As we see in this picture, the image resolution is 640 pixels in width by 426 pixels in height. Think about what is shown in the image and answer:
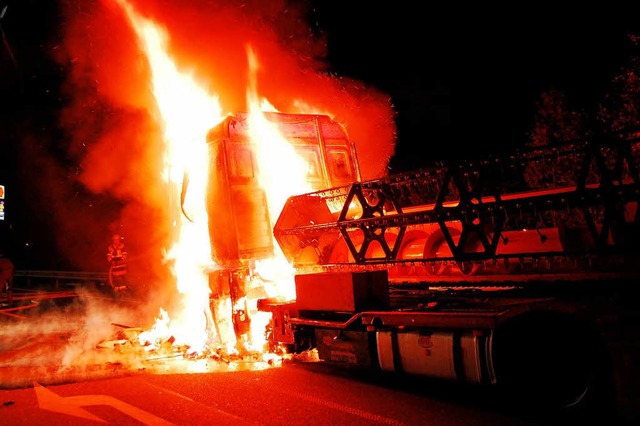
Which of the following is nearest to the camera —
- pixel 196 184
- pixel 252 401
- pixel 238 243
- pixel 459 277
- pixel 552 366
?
pixel 552 366

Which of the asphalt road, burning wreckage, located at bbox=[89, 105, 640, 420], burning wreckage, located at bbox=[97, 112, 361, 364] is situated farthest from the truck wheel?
burning wreckage, located at bbox=[97, 112, 361, 364]

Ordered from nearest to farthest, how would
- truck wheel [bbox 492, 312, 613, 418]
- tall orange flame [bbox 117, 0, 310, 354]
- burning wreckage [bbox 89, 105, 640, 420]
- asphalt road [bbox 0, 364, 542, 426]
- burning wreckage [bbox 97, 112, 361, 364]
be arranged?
truck wheel [bbox 492, 312, 613, 418]
burning wreckage [bbox 89, 105, 640, 420]
asphalt road [bbox 0, 364, 542, 426]
burning wreckage [bbox 97, 112, 361, 364]
tall orange flame [bbox 117, 0, 310, 354]

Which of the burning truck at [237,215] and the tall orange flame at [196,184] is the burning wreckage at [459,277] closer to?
the burning truck at [237,215]

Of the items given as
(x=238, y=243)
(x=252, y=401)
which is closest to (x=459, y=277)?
(x=252, y=401)

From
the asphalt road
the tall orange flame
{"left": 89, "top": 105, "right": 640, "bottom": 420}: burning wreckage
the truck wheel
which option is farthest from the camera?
the tall orange flame

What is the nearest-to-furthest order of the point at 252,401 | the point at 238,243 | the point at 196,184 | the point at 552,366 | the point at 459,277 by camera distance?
the point at 552,366
the point at 252,401
the point at 459,277
the point at 238,243
the point at 196,184

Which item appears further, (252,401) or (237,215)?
(237,215)

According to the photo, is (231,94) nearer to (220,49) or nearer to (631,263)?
(220,49)

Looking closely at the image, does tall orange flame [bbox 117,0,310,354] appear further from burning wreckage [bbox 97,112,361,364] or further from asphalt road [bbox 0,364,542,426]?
asphalt road [bbox 0,364,542,426]

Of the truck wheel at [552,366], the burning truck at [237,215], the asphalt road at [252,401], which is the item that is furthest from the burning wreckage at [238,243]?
the truck wheel at [552,366]

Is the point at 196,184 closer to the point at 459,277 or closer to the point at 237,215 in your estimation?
the point at 237,215

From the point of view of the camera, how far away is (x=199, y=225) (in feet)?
30.3

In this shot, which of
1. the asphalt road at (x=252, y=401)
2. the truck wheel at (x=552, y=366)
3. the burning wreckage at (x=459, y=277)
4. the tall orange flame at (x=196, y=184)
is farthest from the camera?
the tall orange flame at (x=196, y=184)

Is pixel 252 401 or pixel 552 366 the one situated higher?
pixel 552 366
